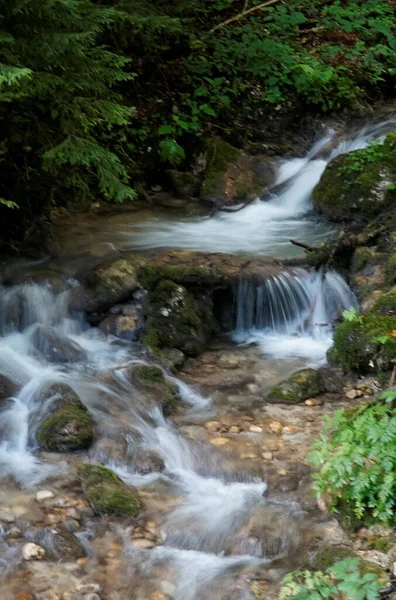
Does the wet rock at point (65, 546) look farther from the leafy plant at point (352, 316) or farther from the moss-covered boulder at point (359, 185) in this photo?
the moss-covered boulder at point (359, 185)

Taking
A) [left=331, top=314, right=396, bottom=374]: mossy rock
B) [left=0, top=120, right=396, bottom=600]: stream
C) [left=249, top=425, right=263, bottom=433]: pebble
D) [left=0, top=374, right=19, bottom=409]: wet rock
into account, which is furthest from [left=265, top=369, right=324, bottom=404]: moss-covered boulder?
[left=0, top=374, right=19, bottom=409]: wet rock

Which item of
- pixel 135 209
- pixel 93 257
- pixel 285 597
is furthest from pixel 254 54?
pixel 285 597

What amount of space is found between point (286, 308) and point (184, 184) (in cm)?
382

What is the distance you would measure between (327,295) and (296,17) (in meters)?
7.59

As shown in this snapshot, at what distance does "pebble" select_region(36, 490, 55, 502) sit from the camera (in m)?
4.71

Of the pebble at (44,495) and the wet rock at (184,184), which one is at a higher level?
the wet rock at (184,184)

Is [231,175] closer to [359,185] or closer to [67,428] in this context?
[359,185]

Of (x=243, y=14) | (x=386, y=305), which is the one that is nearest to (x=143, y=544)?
(x=386, y=305)

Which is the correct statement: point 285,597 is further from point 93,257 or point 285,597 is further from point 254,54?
point 254,54

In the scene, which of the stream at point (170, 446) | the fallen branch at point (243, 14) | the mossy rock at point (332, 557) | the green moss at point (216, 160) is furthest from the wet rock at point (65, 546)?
the fallen branch at point (243, 14)

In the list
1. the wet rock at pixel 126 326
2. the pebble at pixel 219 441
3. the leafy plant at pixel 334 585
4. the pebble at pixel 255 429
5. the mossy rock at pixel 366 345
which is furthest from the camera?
the wet rock at pixel 126 326

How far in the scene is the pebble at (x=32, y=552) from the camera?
411 cm

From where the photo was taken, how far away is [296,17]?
43.3 ft

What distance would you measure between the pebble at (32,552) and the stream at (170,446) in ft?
0.12
